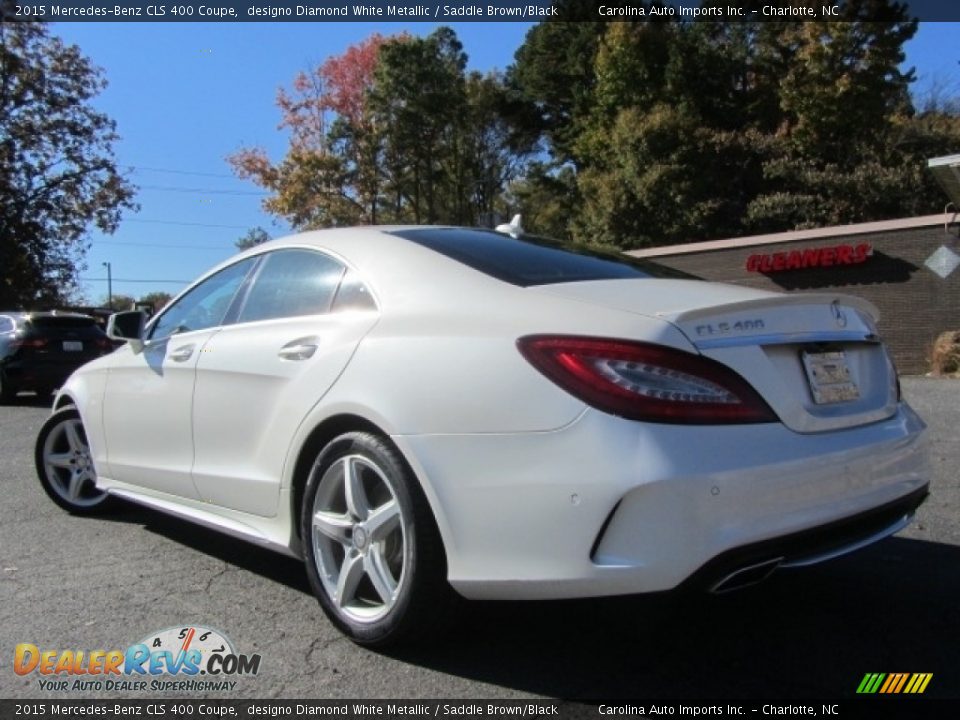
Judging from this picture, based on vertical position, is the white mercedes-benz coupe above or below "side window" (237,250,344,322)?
below

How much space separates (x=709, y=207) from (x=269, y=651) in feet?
84.2

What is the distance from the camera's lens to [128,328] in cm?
439

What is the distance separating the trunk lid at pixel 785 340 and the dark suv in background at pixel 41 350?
1186 centimetres

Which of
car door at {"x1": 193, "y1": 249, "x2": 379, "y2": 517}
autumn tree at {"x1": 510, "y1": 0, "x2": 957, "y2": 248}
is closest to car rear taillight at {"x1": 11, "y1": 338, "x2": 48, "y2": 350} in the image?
car door at {"x1": 193, "y1": 249, "x2": 379, "y2": 517}

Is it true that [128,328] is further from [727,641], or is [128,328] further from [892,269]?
[892,269]

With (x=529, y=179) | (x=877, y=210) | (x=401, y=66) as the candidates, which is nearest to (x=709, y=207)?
(x=877, y=210)

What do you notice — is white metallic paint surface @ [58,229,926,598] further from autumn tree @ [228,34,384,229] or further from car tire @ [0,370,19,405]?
autumn tree @ [228,34,384,229]

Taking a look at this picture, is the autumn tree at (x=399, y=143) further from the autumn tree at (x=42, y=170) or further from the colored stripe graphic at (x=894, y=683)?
the colored stripe graphic at (x=894, y=683)

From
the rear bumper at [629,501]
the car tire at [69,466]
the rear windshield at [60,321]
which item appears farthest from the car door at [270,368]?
the rear windshield at [60,321]

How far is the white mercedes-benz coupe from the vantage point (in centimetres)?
225

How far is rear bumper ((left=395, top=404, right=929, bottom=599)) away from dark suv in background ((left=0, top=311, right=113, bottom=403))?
11753 mm

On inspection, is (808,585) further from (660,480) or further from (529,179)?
(529,179)

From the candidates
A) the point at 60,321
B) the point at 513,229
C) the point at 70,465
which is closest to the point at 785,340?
the point at 513,229

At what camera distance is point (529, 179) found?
37.2m
